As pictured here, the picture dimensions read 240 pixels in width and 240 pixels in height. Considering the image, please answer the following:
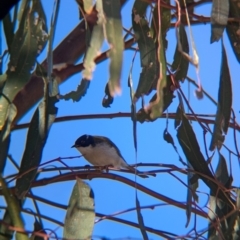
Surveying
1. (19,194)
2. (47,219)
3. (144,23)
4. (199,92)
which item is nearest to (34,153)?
Result: (19,194)

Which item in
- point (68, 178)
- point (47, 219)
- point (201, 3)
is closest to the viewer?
point (68, 178)

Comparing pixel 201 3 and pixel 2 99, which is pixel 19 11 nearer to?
pixel 2 99

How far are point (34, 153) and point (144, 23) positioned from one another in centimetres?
46

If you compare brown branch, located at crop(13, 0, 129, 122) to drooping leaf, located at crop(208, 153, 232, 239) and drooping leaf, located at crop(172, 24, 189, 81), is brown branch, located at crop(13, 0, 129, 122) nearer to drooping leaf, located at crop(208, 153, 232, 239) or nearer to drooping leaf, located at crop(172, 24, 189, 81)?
drooping leaf, located at crop(172, 24, 189, 81)

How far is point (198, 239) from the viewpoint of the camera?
171 cm

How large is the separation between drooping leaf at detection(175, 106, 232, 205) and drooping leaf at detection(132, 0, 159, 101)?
158mm

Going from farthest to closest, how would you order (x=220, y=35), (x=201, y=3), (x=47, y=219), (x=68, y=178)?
(x=201, y=3), (x=47, y=219), (x=68, y=178), (x=220, y=35)

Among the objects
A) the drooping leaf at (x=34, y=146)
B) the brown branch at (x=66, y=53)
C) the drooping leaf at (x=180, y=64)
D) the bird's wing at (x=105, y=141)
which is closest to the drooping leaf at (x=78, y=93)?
the drooping leaf at (x=34, y=146)

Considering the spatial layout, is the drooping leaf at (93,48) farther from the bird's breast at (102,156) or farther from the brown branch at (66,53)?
the bird's breast at (102,156)

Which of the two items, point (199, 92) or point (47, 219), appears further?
point (47, 219)

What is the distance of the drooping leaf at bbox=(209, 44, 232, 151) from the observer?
66.9 inches

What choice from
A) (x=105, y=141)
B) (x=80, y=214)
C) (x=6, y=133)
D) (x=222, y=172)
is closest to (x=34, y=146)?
(x=6, y=133)

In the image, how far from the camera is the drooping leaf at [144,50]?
169 centimetres

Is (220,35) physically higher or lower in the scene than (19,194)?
higher
